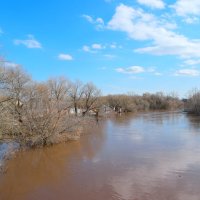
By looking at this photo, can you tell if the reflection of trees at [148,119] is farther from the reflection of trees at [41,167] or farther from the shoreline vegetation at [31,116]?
the reflection of trees at [41,167]

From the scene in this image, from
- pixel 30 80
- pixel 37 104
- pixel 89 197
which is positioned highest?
pixel 30 80

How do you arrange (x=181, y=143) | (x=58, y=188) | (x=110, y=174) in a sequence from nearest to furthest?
(x=58, y=188)
(x=110, y=174)
(x=181, y=143)

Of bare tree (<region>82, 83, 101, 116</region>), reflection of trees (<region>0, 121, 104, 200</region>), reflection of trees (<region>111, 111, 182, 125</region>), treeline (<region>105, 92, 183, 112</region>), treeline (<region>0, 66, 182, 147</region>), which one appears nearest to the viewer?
reflection of trees (<region>0, 121, 104, 200</region>)

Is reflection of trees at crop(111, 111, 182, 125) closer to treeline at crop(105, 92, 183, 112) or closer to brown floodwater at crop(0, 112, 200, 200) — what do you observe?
treeline at crop(105, 92, 183, 112)

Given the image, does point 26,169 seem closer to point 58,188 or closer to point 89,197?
point 58,188

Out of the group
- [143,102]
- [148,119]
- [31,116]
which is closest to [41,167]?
[31,116]

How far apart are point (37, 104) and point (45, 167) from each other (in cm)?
708

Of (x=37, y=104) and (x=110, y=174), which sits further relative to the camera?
(x=37, y=104)

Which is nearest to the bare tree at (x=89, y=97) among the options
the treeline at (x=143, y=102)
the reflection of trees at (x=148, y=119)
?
the reflection of trees at (x=148, y=119)

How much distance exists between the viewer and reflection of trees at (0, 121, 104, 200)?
37.2 feet

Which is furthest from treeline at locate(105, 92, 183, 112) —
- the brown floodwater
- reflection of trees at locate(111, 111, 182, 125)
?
the brown floodwater

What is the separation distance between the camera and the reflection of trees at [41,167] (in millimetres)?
11328

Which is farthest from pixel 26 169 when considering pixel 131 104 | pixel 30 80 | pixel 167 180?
pixel 131 104

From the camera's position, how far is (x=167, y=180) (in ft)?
36.9
